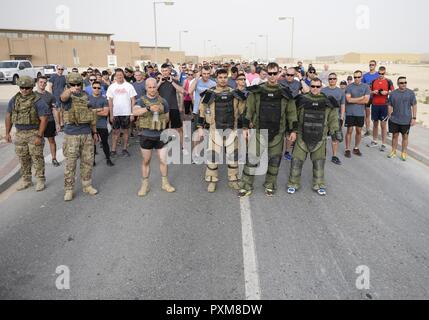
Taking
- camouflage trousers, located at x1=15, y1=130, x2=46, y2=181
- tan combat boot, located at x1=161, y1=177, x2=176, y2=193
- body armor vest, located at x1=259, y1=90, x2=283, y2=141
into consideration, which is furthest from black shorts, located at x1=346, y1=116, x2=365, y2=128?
camouflage trousers, located at x1=15, y1=130, x2=46, y2=181

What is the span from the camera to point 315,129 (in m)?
5.83

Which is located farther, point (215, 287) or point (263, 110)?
point (263, 110)

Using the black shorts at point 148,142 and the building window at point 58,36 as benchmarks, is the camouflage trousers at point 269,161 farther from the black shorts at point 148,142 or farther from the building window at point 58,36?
the building window at point 58,36

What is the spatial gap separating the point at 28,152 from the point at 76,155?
3.21ft

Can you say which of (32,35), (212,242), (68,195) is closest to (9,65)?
(68,195)

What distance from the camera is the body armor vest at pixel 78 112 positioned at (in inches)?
222

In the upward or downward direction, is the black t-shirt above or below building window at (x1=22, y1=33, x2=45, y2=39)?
below

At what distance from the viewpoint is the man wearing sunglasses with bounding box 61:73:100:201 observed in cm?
560

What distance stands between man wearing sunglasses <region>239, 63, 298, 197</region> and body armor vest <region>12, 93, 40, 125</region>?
11.6 ft

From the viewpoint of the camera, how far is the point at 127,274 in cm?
367

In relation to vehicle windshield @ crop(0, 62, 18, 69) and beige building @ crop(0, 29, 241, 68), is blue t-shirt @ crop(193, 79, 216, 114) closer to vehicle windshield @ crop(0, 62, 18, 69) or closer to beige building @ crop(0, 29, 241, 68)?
vehicle windshield @ crop(0, 62, 18, 69)
